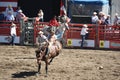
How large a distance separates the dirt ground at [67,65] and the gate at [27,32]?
1309mm

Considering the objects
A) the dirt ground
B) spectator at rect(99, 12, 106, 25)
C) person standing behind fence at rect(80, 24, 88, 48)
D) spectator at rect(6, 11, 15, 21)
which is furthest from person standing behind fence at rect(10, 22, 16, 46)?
spectator at rect(99, 12, 106, 25)

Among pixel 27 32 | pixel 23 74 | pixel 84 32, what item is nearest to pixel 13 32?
pixel 27 32

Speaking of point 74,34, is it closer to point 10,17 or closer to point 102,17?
point 102,17

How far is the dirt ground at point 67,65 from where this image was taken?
40.8 ft

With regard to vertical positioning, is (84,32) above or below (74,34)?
A: above

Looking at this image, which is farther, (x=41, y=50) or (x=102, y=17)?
(x=102, y=17)

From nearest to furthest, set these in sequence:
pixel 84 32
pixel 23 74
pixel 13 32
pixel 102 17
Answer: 1. pixel 23 74
2. pixel 84 32
3. pixel 13 32
4. pixel 102 17

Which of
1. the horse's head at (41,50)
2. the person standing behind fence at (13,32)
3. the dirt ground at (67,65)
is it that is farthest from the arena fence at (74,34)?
the horse's head at (41,50)

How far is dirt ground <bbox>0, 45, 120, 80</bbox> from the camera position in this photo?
12445mm

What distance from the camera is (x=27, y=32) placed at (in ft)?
67.5

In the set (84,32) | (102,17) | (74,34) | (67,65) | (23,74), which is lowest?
(67,65)

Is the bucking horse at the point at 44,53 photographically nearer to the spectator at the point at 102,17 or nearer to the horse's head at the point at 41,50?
the horse's head at the point at 41,50


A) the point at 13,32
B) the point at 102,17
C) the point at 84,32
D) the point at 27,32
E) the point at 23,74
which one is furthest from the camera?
the point at 102,17

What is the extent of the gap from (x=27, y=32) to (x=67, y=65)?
644 cm
